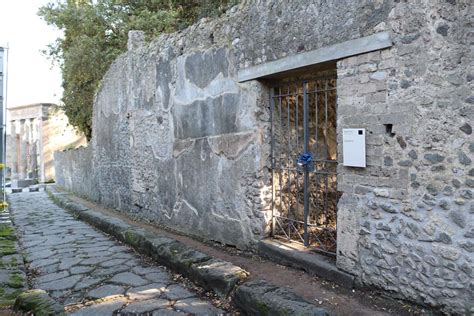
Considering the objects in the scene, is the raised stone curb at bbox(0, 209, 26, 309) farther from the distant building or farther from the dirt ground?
the distant building

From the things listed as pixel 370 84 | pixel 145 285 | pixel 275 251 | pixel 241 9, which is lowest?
pixel 145 285

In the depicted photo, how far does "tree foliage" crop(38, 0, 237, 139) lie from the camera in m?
10.4

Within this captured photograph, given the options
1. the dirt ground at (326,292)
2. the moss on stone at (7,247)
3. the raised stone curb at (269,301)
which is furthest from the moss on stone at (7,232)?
the raised stone curb at (269,301)

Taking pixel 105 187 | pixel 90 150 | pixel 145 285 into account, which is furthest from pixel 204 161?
pixel 90 150

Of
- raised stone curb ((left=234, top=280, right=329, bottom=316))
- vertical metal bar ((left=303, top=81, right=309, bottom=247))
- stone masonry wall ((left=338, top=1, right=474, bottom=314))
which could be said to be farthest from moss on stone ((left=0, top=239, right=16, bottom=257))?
stone masonry wall ((left=338, top=1, right=474, bottom=314))

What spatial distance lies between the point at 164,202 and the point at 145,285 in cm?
267

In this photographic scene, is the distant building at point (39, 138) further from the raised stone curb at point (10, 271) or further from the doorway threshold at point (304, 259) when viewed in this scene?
the doorway threshold at point (304, 259)

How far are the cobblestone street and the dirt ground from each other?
2.34 feet

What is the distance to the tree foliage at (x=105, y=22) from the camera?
10422mm

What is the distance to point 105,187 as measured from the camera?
31.2 ft

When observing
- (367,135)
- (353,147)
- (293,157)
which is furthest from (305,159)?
(367,135)

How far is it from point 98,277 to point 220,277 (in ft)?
4.81

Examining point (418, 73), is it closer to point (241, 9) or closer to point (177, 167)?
point (241, 9)

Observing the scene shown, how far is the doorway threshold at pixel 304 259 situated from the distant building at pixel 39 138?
65.0ft
